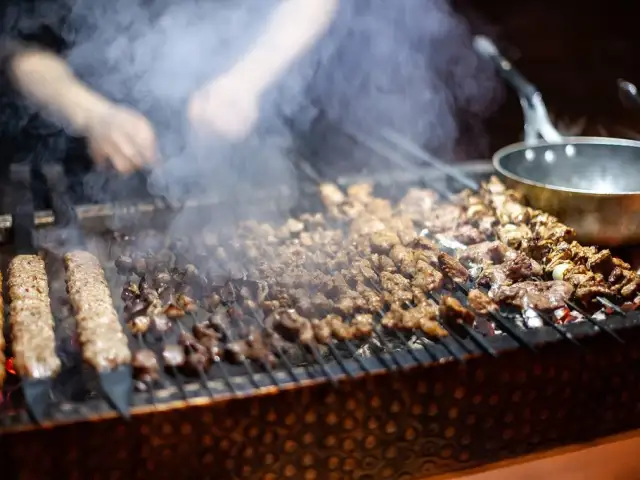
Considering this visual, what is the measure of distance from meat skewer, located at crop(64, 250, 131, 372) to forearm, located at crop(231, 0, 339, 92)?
144 cm

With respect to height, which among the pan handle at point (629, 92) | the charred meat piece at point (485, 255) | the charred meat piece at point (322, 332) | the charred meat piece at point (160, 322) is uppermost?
the pan handle at point (629, 92)

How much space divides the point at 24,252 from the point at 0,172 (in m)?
1.51

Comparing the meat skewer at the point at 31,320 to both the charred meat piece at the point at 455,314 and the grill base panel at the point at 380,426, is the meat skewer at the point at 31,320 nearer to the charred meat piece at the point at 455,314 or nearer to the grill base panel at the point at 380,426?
the grill base panel at the point at 380,426

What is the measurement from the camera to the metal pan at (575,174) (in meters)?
3.09

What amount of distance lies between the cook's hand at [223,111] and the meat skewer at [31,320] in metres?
1.05

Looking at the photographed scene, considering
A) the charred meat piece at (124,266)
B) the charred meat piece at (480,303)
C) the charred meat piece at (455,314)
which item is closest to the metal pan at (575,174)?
the charred meat piece at (480,303)

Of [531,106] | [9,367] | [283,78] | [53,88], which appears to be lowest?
[9,367]

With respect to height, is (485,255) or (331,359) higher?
(485,255)

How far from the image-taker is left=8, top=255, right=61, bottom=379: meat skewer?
2.16 meters

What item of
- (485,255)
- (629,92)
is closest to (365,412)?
(485,255)

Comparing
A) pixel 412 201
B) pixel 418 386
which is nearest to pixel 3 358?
pixel 418 386

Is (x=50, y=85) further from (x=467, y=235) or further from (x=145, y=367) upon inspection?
(x=467, y=235)

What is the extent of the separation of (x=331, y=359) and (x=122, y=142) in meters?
1.51

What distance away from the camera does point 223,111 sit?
3.38 metres
